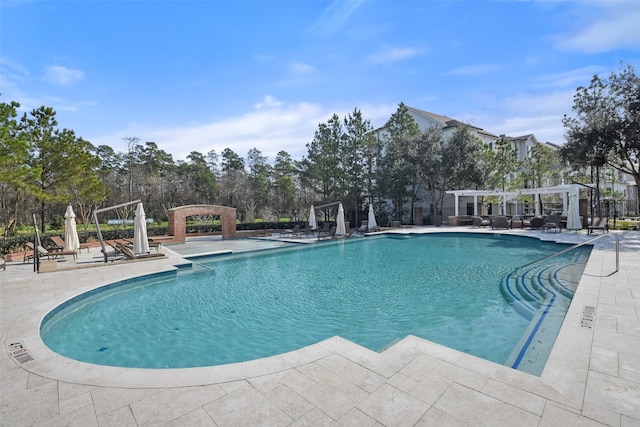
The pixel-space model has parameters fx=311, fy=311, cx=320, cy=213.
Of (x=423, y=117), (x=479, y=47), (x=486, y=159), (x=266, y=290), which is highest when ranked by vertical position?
(x=423, y=117)

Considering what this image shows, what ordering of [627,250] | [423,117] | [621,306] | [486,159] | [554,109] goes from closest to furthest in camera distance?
[621,306]
[627,250]
[554,109]
[486,159]
[423,117]

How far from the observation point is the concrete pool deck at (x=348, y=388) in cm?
251

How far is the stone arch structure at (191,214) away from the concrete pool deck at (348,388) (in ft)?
46.3

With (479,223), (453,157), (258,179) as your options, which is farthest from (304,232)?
(258,179)

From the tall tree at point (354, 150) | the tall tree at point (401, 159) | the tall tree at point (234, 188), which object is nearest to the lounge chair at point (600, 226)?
the tall tree at point (401, 159)

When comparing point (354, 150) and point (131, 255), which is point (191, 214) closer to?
point (131, 255)

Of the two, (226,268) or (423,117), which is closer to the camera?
(226,268)

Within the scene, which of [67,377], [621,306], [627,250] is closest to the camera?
[67,377]

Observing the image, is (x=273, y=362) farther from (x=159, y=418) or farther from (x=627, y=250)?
(x=627, y=250)

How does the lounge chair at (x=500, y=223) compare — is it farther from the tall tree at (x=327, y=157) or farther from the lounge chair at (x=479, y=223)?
the tall tree at (x=327, y=157)

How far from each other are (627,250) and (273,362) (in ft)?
42.3

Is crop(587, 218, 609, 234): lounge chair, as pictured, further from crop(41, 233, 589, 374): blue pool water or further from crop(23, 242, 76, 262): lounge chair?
crop(23, 242, 76, 262): lounge chair

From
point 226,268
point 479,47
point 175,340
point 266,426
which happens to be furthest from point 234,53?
point 266,426

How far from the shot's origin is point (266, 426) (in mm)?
2408
